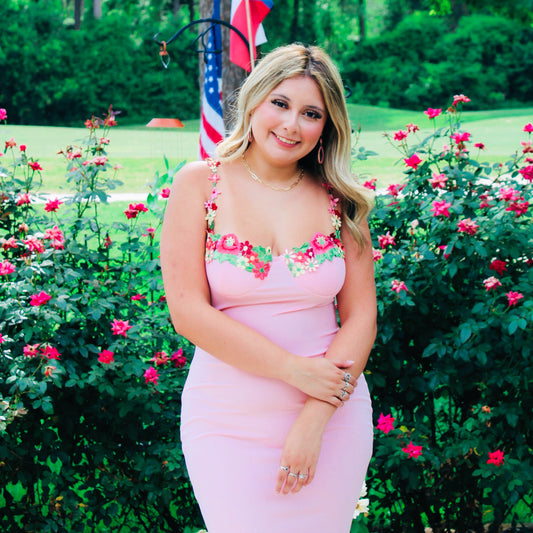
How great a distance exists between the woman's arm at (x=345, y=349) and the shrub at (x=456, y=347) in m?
0.71

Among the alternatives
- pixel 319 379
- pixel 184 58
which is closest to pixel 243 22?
pixel 319 379

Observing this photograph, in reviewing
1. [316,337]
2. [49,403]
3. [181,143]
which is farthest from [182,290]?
[181,143]

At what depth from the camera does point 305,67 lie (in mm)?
1973

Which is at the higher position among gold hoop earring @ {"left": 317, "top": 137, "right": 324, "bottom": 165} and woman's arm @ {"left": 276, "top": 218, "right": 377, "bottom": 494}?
gold hoop earring @ {"left": 317, "top": 137, "right": 324, "bottom": 165}

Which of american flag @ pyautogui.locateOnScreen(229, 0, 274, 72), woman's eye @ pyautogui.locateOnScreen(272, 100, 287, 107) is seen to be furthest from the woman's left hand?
american flag @ pyautogui.locateOnScreen(229, 0, 274, 72)

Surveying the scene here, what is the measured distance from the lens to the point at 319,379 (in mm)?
1885

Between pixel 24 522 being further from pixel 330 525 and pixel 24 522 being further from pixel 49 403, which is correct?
pixel 330 525

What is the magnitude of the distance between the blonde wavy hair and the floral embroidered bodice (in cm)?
12

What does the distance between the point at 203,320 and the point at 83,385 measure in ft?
3.16

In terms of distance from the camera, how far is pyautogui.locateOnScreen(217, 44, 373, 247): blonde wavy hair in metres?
1.97

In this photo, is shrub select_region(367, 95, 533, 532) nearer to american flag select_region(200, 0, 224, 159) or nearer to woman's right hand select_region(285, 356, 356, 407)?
woman's right hand select_region(285, 356, 356, 407)

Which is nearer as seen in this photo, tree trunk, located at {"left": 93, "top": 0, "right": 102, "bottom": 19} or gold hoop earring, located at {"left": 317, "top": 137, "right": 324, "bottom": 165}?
gold hoop earring, located at {"left": 317, "top": 137, "right": 324, "bottom": 165}

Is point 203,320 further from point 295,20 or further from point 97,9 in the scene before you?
point 97,9

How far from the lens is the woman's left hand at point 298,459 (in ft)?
6.03
